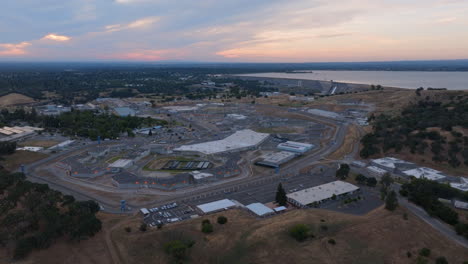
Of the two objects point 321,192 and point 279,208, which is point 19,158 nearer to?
point 279,208

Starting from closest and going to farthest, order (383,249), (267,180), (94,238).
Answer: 1. (383,249)
2. (94,238)
3. (267,180)

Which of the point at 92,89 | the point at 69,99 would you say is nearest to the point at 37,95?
the point at 69,99

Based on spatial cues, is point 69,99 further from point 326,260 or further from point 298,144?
Result: point 326,260

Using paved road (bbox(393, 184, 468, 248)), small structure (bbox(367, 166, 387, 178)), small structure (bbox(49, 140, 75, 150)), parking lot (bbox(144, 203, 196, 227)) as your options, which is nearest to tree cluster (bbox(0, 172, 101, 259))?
parking lot (bbox(144, 203, 196, 227))

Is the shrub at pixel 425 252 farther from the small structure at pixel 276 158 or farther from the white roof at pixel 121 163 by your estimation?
the white roof at pixel 121 163

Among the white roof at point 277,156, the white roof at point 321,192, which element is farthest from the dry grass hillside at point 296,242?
the white roof at point 277,156
